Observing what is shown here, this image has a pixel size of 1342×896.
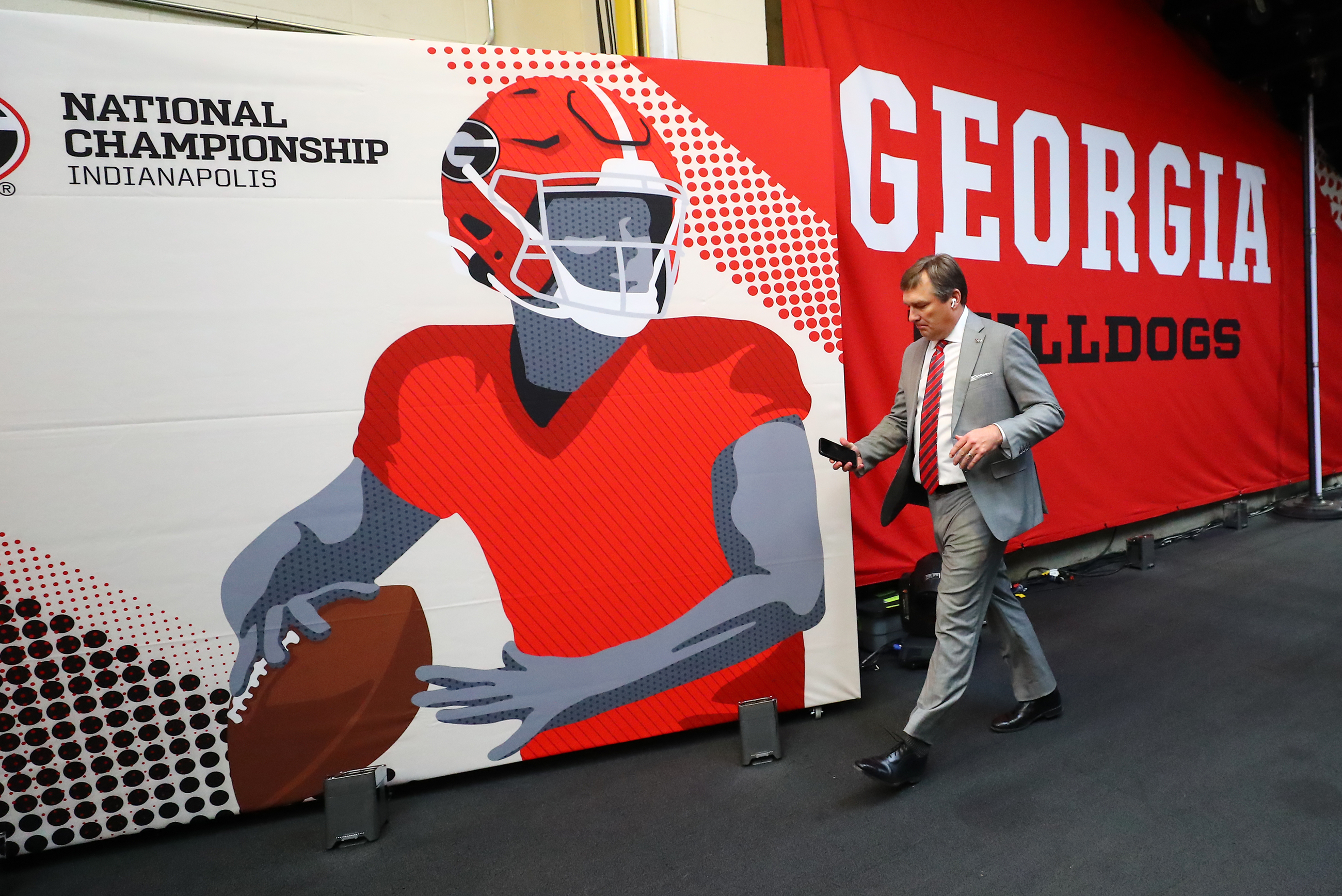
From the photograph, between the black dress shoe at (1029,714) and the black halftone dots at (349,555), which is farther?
the black dress shoe at (1029,714)

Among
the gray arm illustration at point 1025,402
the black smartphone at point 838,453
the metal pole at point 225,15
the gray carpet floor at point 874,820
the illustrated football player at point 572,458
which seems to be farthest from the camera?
the metal pole at point 225,15

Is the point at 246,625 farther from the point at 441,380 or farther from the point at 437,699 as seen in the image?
the point at 441,380

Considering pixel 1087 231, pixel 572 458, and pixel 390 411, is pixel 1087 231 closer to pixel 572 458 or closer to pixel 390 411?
pixel 572 458

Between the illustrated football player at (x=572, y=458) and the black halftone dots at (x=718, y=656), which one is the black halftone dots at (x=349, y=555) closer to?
the illustrated football player at (x=572, y=458)

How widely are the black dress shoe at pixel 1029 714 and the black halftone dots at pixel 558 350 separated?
5.81ft

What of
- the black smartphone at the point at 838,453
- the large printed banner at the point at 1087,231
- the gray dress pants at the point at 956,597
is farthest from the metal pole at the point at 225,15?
the gray dress pants at the point at 956,597

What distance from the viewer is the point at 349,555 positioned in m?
2.12

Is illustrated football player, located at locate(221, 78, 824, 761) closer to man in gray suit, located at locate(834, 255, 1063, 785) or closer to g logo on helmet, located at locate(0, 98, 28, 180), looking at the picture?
man in gray suit, located at locate(834, 255, 1063, 785)

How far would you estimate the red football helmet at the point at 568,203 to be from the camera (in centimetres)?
219

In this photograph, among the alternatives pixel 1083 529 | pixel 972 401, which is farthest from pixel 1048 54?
pixel 972 401

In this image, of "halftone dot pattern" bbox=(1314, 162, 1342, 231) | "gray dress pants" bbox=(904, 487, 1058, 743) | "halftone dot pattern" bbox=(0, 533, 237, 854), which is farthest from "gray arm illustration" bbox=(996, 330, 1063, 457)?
"halftone dot pattern" bbox=(1314, 162, 1342, 231)

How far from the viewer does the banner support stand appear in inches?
205

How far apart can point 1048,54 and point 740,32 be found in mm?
1954

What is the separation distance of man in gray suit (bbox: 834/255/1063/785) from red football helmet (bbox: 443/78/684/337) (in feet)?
2.69
